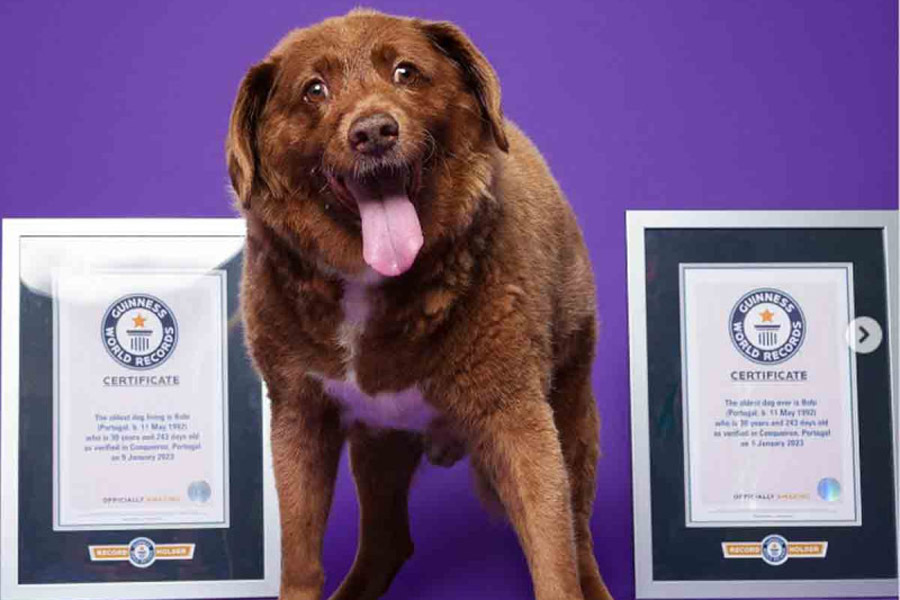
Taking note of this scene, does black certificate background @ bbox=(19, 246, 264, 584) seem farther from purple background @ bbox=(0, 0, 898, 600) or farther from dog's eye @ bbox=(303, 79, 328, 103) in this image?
dog's eye @ bbox=(303, 79, 328, 103)

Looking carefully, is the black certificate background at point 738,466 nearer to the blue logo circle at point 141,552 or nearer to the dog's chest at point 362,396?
the dog's chest at point 362,396

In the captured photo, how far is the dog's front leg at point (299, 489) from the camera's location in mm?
2627

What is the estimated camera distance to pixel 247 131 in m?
2.43

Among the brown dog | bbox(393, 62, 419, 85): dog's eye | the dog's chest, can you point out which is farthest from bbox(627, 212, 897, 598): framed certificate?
bbox(393, 62, 419, 85): dog's eye

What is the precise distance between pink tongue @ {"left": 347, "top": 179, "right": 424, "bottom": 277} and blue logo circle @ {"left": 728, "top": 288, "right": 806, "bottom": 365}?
122 centimetres

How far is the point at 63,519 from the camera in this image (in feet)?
10.7

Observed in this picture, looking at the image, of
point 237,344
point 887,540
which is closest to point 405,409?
point 237,344

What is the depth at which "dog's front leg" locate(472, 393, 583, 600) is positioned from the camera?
2.46 metres

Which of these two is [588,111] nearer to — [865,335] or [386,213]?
[865,335]

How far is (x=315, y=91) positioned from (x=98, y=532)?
1.38 meters

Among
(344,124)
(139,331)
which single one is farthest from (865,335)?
(139,331)

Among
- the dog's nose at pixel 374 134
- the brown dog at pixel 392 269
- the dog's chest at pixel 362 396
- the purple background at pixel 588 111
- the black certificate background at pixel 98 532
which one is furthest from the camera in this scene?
the purple background at pixel 588 111

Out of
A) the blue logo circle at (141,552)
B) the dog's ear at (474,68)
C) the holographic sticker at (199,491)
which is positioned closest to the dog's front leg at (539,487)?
the dog's ear at (474,68)

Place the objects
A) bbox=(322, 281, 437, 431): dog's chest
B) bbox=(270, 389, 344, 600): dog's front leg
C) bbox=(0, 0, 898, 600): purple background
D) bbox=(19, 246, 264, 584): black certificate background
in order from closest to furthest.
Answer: bbox=(322, 281, 437, 431): dog's chest
bbox=(270, 389, 344, 600): dog's front leg
bbox=(19, 246, 264, 584): black certificate background
bbox=(0, 0, 898, 600): purple background
